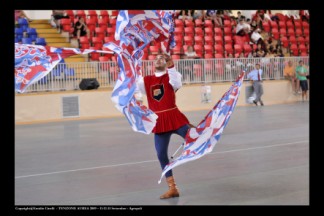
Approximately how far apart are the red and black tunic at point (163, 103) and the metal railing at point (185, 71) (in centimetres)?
1041

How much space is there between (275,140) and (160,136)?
20.6 feet

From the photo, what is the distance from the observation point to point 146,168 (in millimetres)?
11023

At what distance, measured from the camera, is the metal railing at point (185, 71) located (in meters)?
20.6

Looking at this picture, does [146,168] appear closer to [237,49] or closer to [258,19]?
[237,49]

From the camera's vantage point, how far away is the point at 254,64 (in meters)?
25.3

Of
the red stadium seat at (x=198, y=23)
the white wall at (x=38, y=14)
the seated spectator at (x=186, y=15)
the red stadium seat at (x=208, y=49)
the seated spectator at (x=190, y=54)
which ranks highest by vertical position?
the seated spectator at (x=186, y=15)

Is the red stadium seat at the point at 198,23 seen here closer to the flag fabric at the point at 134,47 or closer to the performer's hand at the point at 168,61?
the flag fabric at the point at 134,47

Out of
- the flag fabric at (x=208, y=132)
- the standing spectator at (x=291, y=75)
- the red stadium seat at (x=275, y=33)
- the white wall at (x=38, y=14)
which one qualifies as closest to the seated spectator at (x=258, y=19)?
the red stadium seat at (x=275, y=33)

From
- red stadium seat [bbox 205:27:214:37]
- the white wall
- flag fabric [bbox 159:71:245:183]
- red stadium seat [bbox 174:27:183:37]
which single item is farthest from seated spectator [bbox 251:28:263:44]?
flag fabric [bbox 159:71:245:183]

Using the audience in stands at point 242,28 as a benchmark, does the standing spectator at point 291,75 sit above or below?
below

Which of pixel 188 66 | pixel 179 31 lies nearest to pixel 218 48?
pixel 179 31

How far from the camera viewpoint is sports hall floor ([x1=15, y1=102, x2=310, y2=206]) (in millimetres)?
8602

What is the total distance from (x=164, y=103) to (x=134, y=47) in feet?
2.85
